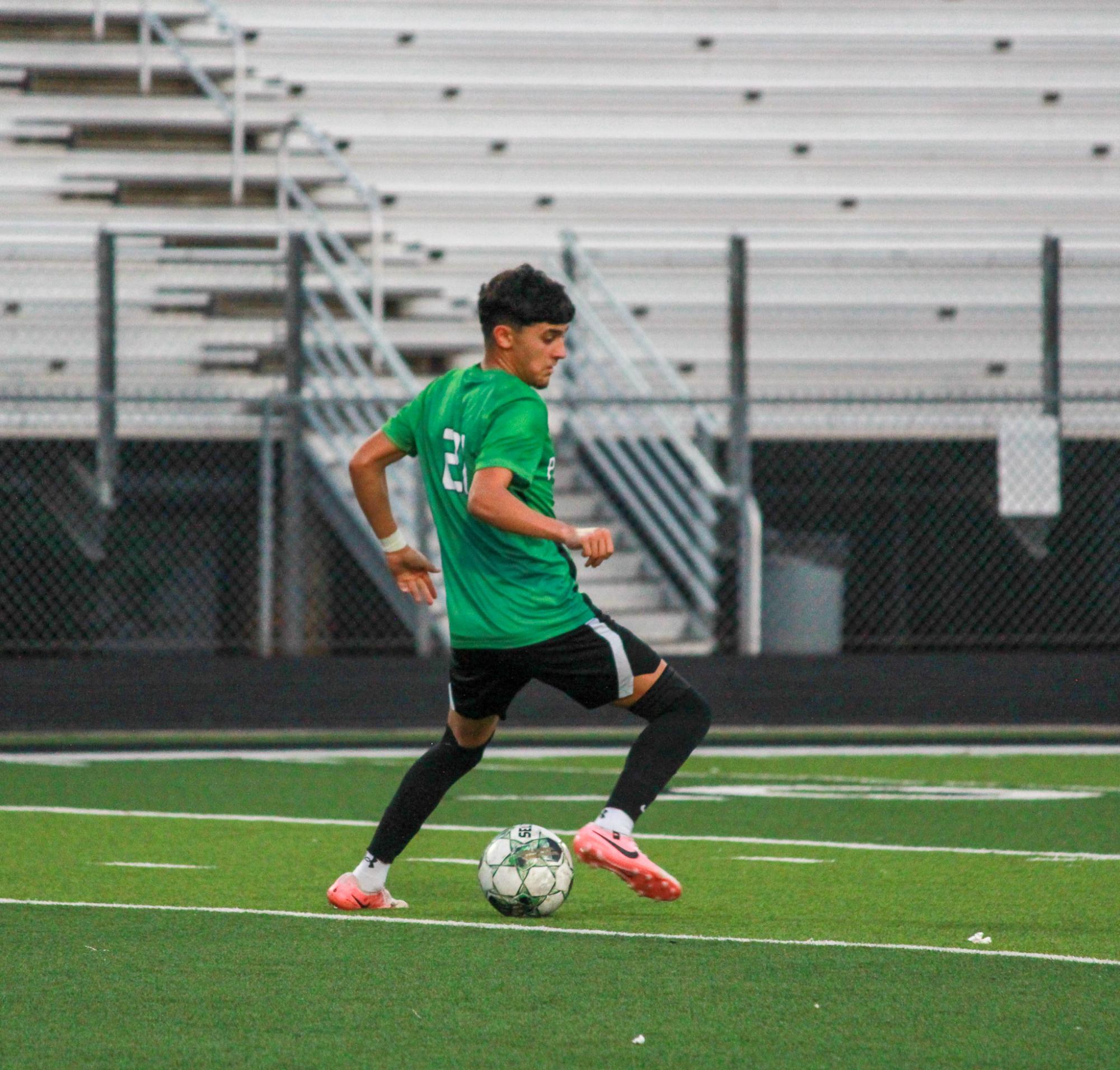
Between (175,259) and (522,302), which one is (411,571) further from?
(175,259)

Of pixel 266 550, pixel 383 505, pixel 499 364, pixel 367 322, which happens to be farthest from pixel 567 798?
pixel 367 322

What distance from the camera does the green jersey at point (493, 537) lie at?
5641 millimetres

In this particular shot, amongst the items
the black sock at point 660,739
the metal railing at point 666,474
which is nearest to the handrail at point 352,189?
the metal railing at point 666,474

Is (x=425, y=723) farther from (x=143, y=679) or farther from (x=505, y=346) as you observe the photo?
(x=505, y=346)

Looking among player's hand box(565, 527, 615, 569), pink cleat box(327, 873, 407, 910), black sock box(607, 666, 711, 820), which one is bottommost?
pink cleat box(327, 873, 407, 910)

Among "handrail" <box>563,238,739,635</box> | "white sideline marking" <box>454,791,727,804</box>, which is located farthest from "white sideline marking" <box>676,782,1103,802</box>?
"handrail" <box>563,238,739,635</box>

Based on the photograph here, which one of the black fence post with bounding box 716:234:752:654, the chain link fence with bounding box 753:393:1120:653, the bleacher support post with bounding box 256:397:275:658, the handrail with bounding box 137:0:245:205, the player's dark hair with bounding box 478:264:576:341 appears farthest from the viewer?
the handrail with bounding box 137:0:245:205

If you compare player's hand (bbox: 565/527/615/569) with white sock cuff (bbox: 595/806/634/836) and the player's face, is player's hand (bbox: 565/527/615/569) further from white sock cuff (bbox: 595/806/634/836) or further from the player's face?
white sock cuff (bbox: 595/806/634/836)

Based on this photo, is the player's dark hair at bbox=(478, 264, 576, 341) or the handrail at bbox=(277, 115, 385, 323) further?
the handrail at bbox=(277, 115, 385, 323)

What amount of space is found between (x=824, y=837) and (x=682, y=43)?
11989 millimetres

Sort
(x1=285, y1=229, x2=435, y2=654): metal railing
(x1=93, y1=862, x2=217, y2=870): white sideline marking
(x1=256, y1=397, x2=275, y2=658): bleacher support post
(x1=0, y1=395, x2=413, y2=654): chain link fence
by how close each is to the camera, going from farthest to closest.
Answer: (x1=0, y1=395, x2=413, y2=654): chain link fence < (x1=285, y1=229, x2=435, y2=654): metal railing < (x1=256, y1=397, x2=275, y2=658): bleacher support post < (x1=93, y1=862, x2=217, y2=870): white sideline marking

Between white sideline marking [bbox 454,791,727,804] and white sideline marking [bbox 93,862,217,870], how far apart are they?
2.40 meters

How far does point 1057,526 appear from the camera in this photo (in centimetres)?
1462

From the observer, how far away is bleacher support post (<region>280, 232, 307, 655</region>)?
43.1 feet
